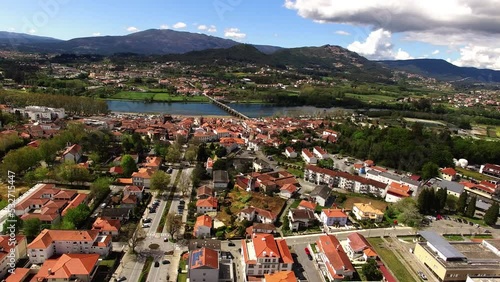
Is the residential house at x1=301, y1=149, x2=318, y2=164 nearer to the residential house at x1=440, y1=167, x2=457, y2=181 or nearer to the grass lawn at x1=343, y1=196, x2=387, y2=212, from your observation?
the grass lawn at x1=343, y1=196, x2=387, y2=212

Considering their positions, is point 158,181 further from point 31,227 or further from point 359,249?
point 359,249

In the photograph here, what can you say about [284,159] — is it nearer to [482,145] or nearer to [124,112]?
[482,145]

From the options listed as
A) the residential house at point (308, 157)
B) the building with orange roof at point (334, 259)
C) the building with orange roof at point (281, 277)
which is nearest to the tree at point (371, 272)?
the building with orange roof at point (334, 259)

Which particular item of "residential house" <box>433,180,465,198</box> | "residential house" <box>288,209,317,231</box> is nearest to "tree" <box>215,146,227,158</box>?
"residential house" <box>288,209,317,231</box>

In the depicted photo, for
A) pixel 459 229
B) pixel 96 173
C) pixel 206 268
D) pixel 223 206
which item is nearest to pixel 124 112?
pixel 96 173

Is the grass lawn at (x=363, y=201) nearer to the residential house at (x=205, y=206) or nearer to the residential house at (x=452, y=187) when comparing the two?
the residential house at (x=452, y=187)
